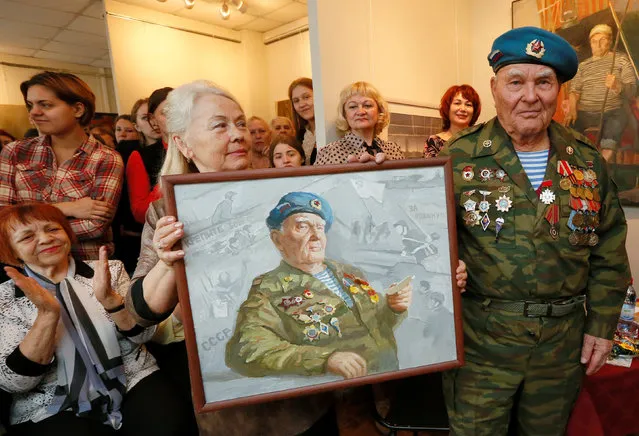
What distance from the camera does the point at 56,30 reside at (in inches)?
206

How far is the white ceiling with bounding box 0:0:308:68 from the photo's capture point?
474 centimetres

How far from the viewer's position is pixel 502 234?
Result: 1268mm

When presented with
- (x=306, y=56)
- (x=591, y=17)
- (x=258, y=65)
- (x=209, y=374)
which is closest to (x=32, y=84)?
(x=209, y=374)

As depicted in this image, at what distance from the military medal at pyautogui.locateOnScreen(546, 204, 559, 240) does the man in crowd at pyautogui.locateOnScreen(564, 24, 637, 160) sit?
2.50 meters

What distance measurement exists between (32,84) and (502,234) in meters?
2.30

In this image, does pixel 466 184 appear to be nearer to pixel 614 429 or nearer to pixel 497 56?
pixel 497 56

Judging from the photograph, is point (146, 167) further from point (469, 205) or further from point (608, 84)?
point (608, 84)

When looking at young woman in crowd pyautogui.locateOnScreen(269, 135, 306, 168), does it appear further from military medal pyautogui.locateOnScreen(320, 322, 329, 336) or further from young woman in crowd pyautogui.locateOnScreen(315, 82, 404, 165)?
military medal pyautogui.locateOnScreen(320, 322, 329, 336)

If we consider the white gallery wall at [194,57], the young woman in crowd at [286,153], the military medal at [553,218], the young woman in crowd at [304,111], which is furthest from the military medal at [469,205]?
the white gallery wall at [194,57]

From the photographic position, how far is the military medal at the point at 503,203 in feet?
4.13

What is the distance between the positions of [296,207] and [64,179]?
1.59 metres

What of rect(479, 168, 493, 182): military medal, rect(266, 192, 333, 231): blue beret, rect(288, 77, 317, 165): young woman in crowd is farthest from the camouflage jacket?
rect(288, 77, 317, 165): young woman in crowd

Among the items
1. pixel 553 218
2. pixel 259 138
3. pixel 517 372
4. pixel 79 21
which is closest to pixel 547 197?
pixel 553 218

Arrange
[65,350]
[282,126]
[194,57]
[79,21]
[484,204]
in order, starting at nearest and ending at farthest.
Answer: [484,204]
[65,350]
[282,126]
[79,21]
[194,57]
